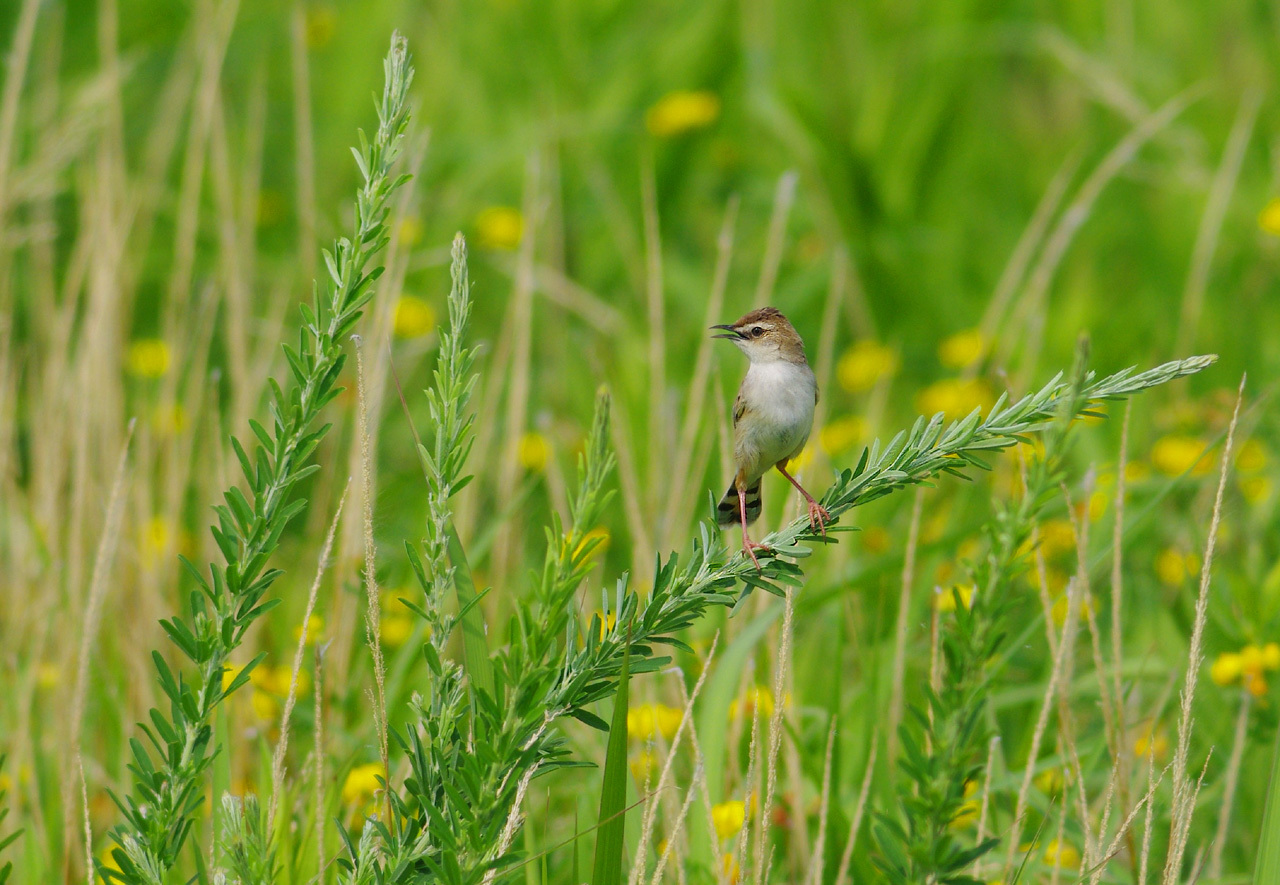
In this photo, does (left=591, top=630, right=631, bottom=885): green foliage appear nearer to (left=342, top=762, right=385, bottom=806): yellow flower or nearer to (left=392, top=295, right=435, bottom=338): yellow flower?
(left=342, top=762, right=385, bottom=806): yellow flower

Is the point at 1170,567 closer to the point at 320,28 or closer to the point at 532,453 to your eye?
the point at 532,453

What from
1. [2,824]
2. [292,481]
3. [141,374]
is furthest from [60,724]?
[141,374]

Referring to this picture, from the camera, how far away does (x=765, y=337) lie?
3461 millimetres

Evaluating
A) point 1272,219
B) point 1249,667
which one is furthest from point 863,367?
point 1249,667

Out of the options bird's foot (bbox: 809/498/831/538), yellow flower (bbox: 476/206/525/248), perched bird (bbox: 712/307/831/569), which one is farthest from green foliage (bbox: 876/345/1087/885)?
yellow flower (bbox: 476/206/525/248)

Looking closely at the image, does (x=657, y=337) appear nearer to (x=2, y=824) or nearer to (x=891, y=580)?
(x=891, y=580)

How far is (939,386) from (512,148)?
2.59m

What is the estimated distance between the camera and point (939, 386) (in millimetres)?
5809

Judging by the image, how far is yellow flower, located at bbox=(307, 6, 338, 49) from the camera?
26.8 feet

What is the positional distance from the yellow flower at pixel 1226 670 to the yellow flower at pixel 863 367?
2.84 m

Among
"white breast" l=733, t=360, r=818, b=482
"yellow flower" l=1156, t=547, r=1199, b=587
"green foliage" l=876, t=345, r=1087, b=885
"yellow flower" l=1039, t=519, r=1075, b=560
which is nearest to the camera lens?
"green foliage" l=876, t=345, r=1087, b=885

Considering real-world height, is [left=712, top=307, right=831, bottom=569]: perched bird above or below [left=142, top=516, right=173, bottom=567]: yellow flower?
above

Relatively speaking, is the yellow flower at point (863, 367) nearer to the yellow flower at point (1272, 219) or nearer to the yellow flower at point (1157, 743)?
the yellow flower at point (1272, 219)

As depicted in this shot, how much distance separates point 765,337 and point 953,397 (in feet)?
7.64
